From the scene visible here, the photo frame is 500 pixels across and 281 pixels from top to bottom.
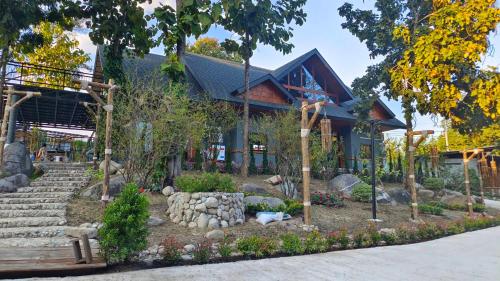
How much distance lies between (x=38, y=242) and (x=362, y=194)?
1157 cm

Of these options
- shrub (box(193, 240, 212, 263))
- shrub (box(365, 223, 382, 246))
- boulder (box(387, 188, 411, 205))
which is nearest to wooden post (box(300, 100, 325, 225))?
shrub (box(365, 223, 382, 246))

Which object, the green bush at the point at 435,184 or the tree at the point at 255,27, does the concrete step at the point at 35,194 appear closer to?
the tree at the point at 255,27

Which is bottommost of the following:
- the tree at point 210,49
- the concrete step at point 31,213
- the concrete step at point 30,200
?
the concrete step at point 31,213

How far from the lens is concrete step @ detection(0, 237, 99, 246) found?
→ 6477 millimetres

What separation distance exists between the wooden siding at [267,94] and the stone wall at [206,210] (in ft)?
34.1

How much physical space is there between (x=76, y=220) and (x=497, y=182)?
30894mm

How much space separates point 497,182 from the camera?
2658 cm

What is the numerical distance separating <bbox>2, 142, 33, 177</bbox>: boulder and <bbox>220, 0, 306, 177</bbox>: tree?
27.3ft

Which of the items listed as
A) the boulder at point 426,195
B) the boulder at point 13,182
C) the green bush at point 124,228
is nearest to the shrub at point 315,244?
the green bush at point 124,228

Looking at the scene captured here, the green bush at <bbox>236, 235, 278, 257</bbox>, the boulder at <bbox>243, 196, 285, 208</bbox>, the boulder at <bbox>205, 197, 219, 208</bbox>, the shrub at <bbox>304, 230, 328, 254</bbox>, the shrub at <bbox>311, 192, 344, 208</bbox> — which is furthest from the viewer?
the shrub at <bbox>311, 192, 344, 208</bbox>

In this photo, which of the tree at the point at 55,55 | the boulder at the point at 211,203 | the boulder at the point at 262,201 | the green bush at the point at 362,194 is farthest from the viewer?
the tree at the point at 55,55

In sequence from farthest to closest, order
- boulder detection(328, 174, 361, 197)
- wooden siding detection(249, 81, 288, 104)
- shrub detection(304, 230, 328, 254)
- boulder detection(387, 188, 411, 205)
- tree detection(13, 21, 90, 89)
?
1. tree detection(13, 21, 90, 89)
2. wooden siding detection(249, 81, 288, 104)
3. boulder detection(387, 188, 411, 205)
4. boulder detection(328, 174, 361, 197)
5. shrub detection(304, 230, 328, 254)

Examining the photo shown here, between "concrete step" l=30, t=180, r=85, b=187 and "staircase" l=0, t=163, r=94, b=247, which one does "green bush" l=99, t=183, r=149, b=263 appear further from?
"concrete step" l=30, t=180, r=85, b=187

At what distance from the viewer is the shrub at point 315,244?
22.8ft
